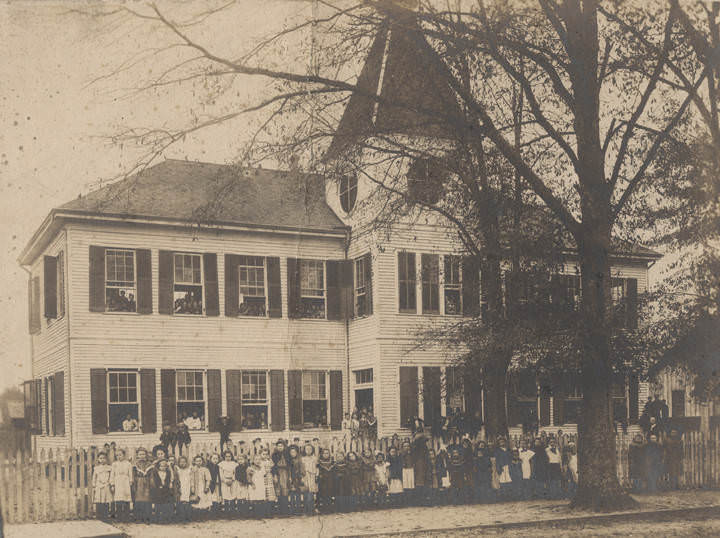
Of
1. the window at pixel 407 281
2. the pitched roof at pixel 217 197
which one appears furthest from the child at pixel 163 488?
the window at pixel 407 281

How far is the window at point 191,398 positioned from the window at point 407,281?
2.05 metres

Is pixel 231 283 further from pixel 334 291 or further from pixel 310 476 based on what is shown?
pixel 310 476

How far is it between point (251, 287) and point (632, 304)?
390cm

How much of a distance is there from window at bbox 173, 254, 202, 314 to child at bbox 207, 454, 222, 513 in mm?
1333

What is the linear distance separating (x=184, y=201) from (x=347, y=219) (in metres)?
1.65

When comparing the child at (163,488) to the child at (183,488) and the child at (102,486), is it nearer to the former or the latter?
the child at (183,488)

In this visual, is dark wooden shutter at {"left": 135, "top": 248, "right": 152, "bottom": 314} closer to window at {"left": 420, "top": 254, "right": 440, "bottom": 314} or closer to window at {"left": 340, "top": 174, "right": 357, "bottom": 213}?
window at {"left": 340, "top": 174, "right": 357, "bottom": 213}

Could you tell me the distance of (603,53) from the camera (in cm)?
825

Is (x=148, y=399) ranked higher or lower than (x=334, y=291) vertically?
lower

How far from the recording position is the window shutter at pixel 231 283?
698 cm

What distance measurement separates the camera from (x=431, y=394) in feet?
24.3

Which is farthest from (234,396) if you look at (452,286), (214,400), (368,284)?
(452,286)

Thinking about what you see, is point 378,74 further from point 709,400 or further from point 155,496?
point 709,400

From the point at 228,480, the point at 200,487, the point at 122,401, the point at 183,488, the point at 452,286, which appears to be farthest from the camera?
the point at 452,286
